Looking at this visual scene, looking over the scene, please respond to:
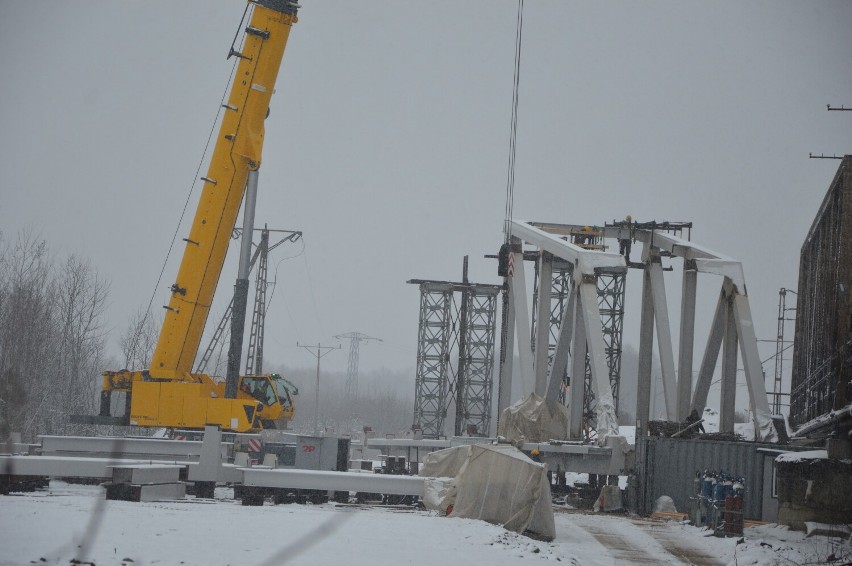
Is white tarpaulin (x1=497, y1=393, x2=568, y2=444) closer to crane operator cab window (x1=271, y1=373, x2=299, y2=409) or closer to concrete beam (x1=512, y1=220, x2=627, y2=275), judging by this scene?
concrete beam (x1=512, y1=220, x2=627, y2=275)

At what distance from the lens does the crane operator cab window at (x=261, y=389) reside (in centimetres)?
2669

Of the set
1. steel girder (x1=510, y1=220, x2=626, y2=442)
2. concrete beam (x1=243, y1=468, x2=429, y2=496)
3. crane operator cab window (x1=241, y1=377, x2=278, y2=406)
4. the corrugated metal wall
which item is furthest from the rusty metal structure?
crane operator cab window (x1=241, y1=377, x2=278, y2=406)

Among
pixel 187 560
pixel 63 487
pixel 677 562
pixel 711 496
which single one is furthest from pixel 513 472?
pixel 63 487

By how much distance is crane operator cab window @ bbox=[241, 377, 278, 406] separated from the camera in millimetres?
26688

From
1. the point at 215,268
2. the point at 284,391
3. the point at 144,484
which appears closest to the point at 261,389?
the point at 284,391

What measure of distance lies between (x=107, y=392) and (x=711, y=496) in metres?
14.3

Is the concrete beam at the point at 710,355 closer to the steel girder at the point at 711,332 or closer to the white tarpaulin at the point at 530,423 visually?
the steel girder at the point at 711,332

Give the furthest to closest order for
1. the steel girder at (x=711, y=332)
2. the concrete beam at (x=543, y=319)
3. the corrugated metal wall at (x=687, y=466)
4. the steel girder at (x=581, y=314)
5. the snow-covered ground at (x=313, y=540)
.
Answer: the concrete beam at (x=543, y=319), the steel girder at (x=711, y=332), the steel girder at (x=581, y=314), the corrugated metal wall at (x=687, y=466), the snow-covered ground at (x=313, y=540)

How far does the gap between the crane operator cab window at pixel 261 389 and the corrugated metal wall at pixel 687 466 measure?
9.84 meters

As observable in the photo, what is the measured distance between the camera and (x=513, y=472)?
17391 millimetres

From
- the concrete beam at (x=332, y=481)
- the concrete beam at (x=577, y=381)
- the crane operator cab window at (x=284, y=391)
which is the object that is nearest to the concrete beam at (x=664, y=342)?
the concrete beam at (x=577, y=381)

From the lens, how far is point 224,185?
2412 centimetres

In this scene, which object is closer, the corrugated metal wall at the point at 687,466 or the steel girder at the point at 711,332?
the corrugated metal wall at the point at 687,466

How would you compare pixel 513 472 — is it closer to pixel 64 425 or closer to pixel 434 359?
pixel 64 425
